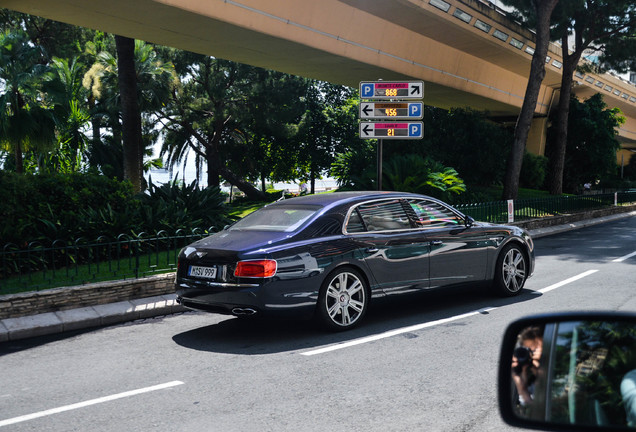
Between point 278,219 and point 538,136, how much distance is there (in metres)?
34.7

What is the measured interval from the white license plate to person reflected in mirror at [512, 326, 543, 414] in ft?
17.4

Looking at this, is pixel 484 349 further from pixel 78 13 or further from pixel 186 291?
pixel 78 13

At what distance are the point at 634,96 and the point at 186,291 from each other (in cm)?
5065

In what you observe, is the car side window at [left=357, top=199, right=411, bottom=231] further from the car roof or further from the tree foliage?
the tree foliage

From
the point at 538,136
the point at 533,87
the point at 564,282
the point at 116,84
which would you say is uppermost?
the point at 116,84

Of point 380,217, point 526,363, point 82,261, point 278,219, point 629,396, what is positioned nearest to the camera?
point 629,396

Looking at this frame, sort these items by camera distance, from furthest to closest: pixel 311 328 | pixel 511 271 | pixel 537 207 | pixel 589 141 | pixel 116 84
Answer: pixel 589 141
pixel 116 84
pixel 537 207
pixel 511 271
pixel 311 328

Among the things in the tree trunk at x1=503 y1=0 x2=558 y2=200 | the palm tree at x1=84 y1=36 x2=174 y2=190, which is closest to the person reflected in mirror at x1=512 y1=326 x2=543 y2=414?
the tree trunk at x1=503 y1=0 x2=558 y2=200

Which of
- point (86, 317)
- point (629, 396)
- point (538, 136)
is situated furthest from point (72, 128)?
point (629, 396)

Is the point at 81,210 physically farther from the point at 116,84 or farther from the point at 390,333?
the point at 116,84

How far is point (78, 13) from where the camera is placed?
1408 centimetres

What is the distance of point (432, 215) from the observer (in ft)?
27.8

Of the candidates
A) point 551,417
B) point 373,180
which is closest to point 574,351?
point 551,417

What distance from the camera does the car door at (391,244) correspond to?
7.54 m
